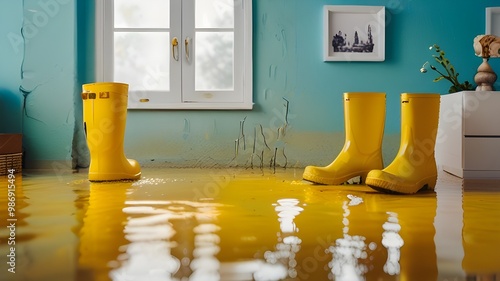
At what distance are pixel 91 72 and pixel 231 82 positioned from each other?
2.99 feet

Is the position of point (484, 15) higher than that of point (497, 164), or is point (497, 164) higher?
point (484, 15)

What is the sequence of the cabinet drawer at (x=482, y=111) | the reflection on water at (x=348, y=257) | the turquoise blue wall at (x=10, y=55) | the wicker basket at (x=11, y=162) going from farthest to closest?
the turquoise blue wall at (x=10, y=55) < the wicker basket at (x=11, y=162) < the cabinet drawer at (x=482, y=111) < the reflection on water at (x=348, y=257)

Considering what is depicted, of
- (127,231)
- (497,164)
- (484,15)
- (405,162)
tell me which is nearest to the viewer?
(127,231)

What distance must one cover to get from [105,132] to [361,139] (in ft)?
4.11

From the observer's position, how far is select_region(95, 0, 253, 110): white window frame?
307 centimetres

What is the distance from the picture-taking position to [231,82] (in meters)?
3.12

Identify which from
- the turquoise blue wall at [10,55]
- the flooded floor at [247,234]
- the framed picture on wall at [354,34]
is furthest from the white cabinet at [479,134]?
the turquoise blue wall at [10,55]

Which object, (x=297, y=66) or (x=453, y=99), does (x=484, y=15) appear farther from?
(x=297, y=66)

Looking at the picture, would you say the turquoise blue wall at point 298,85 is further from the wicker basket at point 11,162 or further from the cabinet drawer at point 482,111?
the cabinet drawer at point 482,111

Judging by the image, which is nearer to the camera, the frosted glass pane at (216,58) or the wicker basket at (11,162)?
the wicker basket at (11,162)

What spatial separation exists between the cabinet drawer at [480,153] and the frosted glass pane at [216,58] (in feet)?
4.80

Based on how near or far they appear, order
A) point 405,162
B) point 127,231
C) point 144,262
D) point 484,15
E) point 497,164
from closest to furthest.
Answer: point 144,262, point 127,231, point 405,162, point 497,164, point 484,15

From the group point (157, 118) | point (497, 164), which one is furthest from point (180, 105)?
point (497, 164)

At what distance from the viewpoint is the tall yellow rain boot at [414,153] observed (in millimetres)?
1930
